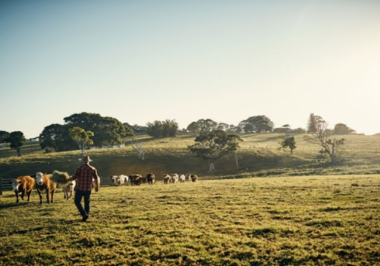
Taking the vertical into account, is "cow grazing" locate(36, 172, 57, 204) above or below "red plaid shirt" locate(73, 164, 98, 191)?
below

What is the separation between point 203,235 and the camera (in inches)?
369

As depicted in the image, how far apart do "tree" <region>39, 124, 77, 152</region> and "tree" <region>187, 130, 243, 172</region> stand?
1948 inches

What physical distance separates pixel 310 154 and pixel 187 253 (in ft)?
250

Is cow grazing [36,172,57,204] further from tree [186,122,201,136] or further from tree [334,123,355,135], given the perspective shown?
tree [334,123,355,135]

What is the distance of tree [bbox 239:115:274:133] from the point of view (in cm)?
16288

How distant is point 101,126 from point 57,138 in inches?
648

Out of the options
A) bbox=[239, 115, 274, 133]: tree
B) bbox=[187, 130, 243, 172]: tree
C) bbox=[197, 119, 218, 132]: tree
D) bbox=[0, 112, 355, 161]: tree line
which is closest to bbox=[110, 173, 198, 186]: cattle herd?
bbox=[187, 130, 243, 172]: tree

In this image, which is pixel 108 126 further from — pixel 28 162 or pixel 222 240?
pixel 222 240

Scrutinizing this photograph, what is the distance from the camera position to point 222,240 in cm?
876

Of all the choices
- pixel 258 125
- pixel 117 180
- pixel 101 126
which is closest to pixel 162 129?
pixel 101 126

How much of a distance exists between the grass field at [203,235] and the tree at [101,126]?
83.5 metres

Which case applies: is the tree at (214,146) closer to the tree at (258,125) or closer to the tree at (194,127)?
the tree at (194,127)

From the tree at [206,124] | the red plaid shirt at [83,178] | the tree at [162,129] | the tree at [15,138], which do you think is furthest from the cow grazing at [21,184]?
the tree at [206,124]

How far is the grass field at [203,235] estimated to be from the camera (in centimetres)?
752
